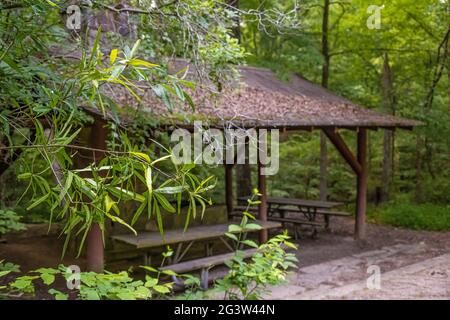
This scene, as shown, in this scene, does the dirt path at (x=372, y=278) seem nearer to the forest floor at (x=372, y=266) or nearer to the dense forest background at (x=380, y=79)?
the forest floor at (x=372, y=266)

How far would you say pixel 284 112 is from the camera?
7.45m

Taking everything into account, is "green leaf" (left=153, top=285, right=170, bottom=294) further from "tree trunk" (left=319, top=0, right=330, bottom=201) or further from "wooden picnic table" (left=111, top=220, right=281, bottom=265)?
"tree trunk" (left=319, top=0, right=330, bottom=201)

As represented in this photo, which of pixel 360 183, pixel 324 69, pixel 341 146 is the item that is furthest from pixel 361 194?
pixel 324 69

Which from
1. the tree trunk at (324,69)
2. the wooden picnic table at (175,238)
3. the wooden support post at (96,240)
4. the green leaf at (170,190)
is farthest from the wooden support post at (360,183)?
the green leaf at (170,190)

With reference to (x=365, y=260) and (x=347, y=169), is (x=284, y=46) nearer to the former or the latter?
(x=347, y=169)

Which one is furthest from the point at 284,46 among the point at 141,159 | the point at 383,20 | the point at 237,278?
the point at 141,159

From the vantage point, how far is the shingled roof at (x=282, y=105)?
6117 mm

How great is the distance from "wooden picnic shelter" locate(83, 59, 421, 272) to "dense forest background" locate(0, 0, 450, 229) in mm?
743

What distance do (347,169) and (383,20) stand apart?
215 inches

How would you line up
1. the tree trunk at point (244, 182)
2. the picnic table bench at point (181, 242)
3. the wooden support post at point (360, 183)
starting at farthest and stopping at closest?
the tree trunk at point (244, 182)
the wooden support post at point (360, 183)
the picnic table bench at point (181, 242)

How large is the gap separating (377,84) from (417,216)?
179 inches

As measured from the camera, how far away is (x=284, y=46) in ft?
40.2

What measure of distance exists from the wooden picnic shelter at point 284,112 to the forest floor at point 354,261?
81 centimetres

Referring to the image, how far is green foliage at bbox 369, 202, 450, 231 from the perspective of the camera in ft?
34.7
